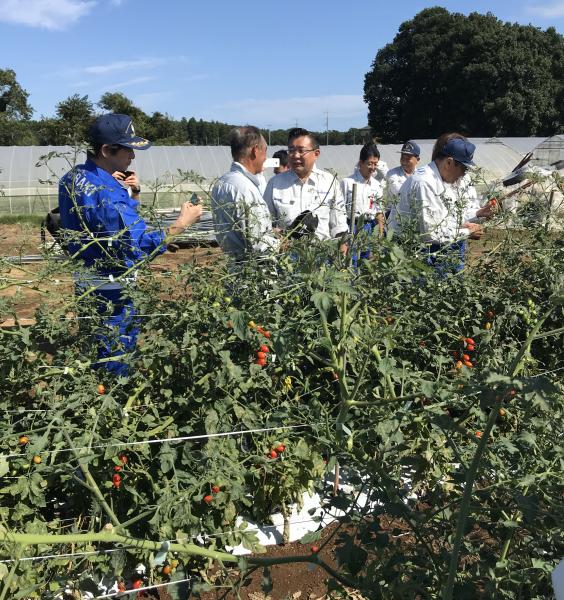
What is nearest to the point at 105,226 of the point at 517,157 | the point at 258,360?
the point at 258,360

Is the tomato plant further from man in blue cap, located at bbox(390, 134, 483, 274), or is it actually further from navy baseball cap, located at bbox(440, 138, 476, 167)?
navy baseball cap, located at bbox(440, 138, 476, 167)

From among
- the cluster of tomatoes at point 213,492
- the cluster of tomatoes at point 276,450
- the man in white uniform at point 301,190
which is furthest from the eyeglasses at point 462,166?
the cluster of tomatoes at point 213,492

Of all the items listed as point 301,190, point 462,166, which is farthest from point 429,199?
point 301,190

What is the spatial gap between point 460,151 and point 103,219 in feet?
6.42

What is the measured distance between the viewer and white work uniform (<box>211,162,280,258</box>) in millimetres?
2518

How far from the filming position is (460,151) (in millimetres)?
3473

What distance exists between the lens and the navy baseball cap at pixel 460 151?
3.47 m

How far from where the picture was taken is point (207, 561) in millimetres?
2070

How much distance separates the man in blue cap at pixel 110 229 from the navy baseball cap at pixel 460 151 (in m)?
1.59

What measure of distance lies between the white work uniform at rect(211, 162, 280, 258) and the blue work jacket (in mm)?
304

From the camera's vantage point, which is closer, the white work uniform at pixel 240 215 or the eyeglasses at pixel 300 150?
the white work uniform at pixel 240 215

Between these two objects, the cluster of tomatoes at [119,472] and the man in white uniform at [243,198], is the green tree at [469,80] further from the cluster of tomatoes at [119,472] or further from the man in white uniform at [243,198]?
the cluster of tomatoes at [119,472]

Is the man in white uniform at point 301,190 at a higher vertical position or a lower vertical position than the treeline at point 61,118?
lower

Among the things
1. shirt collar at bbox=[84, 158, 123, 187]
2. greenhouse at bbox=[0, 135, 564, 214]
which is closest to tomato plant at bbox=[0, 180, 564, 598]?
shirt collar at bbox=[84, 158, 123, 187]
